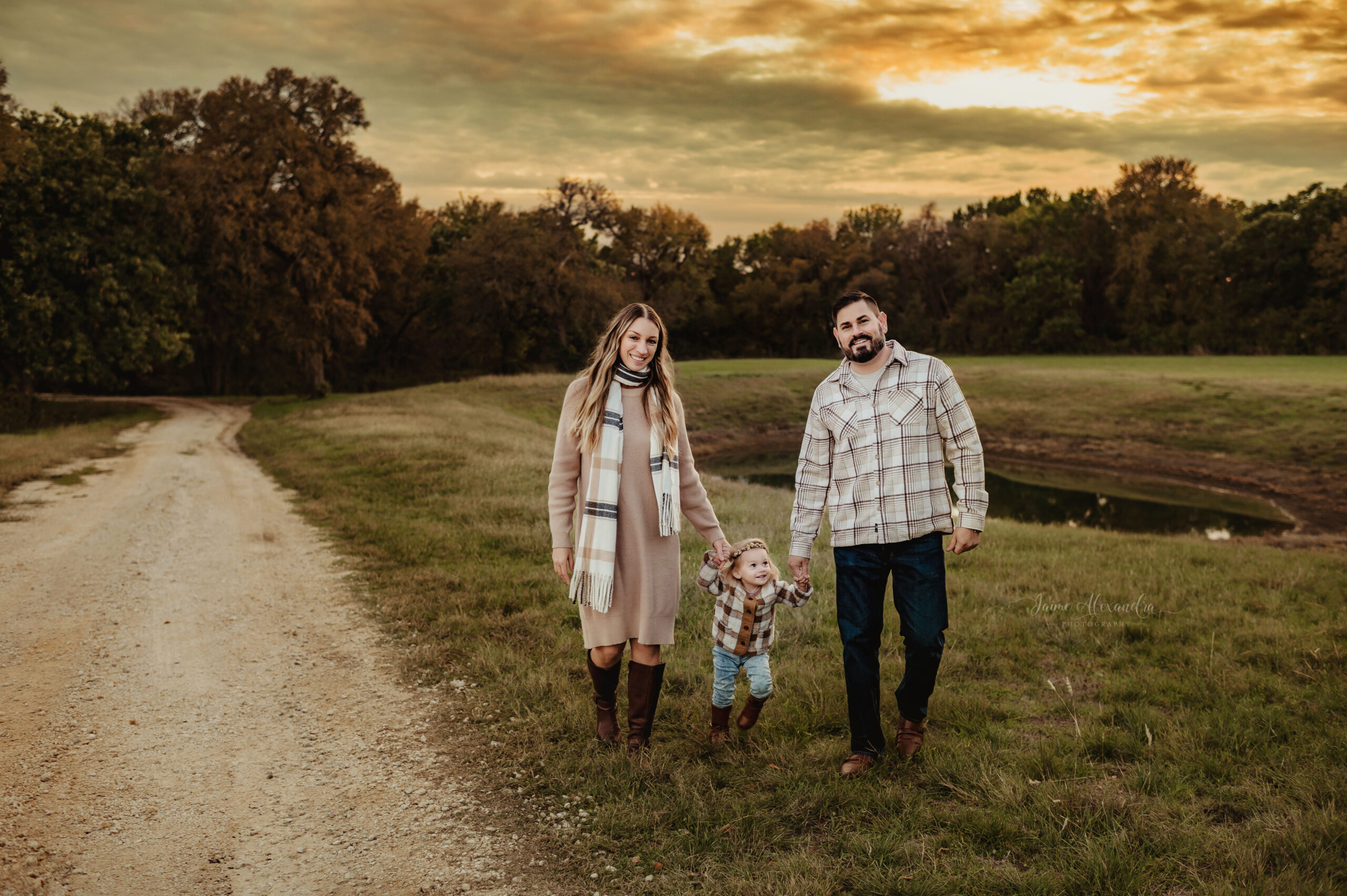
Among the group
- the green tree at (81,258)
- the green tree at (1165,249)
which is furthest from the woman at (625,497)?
the green tree at (1165,249)

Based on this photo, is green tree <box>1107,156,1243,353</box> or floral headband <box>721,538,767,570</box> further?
green tree <box>1107,156,1243,353</box>

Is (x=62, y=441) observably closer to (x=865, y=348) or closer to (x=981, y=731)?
(x=865, y=348)

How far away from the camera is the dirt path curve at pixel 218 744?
11.6 ft

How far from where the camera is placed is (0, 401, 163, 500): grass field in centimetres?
1502

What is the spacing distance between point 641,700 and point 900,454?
1909mm

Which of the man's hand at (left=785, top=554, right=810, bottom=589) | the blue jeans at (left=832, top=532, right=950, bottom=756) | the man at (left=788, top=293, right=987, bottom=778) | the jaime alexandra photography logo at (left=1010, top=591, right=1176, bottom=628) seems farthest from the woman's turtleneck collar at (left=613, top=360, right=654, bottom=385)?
the jaime alexandra photography logo at (left=1010, top=591, right=1176, bottom=628)

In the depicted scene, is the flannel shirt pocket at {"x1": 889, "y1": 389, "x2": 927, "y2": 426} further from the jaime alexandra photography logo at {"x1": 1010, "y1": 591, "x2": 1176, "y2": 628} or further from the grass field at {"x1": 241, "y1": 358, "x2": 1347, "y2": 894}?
the jaime alexandra photography logo at {"x1": 1010, "y1": 591, "x2": 1176, "y2": 628}

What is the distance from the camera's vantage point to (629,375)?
427 cm

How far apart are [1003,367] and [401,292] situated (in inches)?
1410

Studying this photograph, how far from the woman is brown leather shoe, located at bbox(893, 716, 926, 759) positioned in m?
1.35

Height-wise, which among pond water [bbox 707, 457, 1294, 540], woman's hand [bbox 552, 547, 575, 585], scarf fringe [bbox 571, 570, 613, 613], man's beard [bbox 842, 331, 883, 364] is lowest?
pond water [bbox 707, 457, 1294, 540]

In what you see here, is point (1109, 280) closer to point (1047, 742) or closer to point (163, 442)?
point (163, 442)

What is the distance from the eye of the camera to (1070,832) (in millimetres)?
3623

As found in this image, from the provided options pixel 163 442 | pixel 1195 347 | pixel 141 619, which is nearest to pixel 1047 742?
pixel 141 619
